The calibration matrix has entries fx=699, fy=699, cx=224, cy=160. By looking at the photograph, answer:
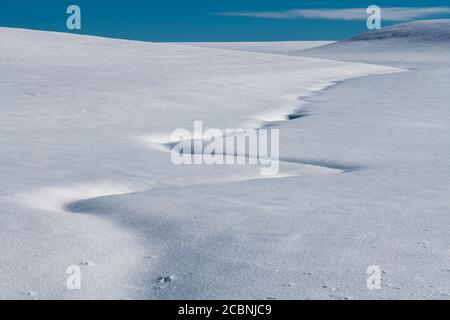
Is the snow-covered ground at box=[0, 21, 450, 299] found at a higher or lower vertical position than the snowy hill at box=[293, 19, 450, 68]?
lower

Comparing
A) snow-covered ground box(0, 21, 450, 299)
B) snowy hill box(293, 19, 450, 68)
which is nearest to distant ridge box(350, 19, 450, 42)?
snowy hill box(293, 19, 450, 68)

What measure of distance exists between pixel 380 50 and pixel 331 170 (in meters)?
37.6

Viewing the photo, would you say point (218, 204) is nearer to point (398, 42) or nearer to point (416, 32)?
point (398, 42)

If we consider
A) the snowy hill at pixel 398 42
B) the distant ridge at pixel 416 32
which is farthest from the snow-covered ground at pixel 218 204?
the distant ridge at pixel 416 32

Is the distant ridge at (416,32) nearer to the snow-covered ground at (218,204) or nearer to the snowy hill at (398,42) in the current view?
the snowy hill at (398,42)

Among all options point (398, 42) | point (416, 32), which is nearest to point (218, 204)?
point (398, 42)

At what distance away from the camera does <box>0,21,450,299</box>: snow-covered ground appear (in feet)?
8.26

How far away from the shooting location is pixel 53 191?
12.5ft

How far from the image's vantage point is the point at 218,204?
357 centimetres

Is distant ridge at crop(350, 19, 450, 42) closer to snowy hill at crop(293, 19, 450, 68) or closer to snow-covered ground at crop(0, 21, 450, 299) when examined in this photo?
snowy hill at crop(293, 19, 450, 68)

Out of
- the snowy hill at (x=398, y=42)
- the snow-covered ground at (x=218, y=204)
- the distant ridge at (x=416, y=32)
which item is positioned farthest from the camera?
the distant ridge at (x=416, y=32)

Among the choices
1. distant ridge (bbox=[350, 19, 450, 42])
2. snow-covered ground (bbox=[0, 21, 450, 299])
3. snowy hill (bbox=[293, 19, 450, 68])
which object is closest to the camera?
snow-covered ground (bbox=[0, 21, 450, 299])

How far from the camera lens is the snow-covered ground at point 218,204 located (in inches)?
99.1
